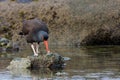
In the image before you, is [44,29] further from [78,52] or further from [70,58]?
[78,52]

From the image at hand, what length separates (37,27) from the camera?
1841 centimetres

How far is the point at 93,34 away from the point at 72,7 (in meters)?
2.06

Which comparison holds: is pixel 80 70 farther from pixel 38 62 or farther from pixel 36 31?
pixel 36 31

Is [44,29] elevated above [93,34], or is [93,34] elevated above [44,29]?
[44,29]

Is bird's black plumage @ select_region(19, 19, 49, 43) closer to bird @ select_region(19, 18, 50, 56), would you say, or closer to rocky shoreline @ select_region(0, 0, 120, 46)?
bird @ select_region(19, 18, 50, 56)

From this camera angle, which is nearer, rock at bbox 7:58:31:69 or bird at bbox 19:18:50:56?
rock at bbox 7:58:31:69

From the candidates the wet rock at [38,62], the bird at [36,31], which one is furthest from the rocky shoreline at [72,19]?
the wet rock at [38,62]

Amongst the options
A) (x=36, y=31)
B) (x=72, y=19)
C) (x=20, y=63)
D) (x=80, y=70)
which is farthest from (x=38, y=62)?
(x=72, y=19)

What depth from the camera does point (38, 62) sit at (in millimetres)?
Result: 16766

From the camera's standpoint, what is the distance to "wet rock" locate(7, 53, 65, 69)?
16.7 metres

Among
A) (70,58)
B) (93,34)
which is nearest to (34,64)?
(70,58)

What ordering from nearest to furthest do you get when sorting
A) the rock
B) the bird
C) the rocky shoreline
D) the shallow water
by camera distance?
the shallow water → the rock → the bird → the rocky shoreline

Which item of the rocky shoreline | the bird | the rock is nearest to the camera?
the rock

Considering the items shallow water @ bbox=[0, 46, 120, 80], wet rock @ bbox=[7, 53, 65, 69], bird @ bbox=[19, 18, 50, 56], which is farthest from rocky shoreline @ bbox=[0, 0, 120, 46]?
wet rock @ bbox=[7, 53, 65, 69]
